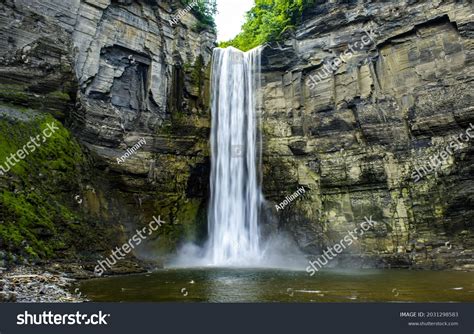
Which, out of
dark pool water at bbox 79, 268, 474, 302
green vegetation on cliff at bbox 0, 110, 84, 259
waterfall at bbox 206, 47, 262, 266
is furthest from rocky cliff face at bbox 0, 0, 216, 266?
dark pool water at bbox 79, 268, 474, 302

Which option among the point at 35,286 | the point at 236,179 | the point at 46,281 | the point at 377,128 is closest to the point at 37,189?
the point at 46,281

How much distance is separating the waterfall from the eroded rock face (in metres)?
1.11

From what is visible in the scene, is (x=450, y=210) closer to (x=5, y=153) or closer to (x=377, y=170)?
(x=377, y=170)

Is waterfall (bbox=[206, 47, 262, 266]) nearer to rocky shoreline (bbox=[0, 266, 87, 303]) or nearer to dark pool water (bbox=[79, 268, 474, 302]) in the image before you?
dark pool water (bbox=[79, 268, 474, 302])

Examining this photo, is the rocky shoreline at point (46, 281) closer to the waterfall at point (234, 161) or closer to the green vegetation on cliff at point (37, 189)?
the green vegetation on cliff at point (37, 189)

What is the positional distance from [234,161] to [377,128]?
9.74 m

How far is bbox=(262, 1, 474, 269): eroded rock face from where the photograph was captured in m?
21.3

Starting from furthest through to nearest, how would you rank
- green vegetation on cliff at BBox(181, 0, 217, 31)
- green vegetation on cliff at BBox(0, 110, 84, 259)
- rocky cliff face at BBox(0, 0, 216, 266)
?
green vegetation on cliff at BBox(181, 0, 217, 31) < rocky cliff face at BBox(0, 0, 216, 266) < green vegetation on cliff at BBox(0, 110, 84, 259)

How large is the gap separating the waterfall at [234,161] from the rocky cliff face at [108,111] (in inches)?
38.3

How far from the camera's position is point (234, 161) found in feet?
90.4

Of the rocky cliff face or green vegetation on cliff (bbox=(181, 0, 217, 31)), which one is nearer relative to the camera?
the rocky cliff face

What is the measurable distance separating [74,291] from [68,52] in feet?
49.1

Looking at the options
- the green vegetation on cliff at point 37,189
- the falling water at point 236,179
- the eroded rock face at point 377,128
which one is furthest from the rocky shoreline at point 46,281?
the eroded rock face at point 377,128

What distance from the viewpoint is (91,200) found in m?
19.8
